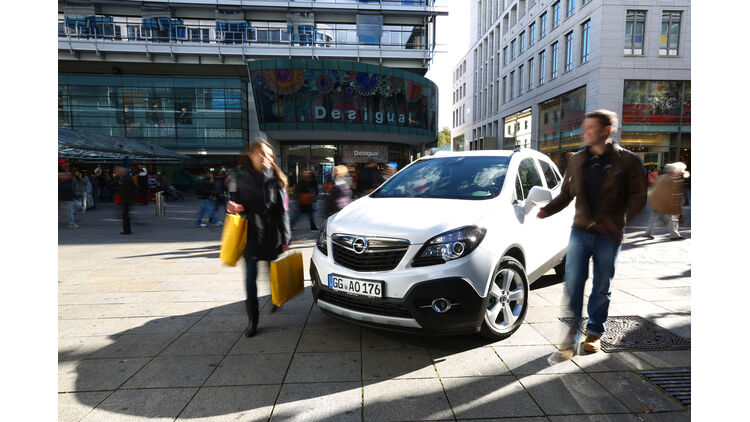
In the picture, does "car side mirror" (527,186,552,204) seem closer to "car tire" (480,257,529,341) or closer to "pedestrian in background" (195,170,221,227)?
"car tire" (480,257,529,341)

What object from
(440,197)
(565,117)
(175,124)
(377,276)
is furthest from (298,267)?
(175,124)

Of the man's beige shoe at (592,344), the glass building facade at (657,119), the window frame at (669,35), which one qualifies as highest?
the window frame at (669,35)

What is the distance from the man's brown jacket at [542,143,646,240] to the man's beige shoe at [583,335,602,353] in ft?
2.96

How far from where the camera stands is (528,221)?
385cm

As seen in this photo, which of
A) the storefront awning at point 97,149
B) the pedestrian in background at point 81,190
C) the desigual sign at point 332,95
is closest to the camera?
the storefront awning at point 97,149

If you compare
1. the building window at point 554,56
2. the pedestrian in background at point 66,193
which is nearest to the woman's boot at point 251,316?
the pedestrian in background at point 66,193

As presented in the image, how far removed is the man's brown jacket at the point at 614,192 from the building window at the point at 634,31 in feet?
85.4

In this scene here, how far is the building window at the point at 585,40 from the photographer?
25.4 m

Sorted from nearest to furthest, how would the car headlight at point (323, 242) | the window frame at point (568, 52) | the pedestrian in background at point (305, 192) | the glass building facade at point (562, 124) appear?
1. the car headlight at point (323, 242)
2. the pedestrian in background at point (305, 192)
3. the glass building facade at point (562, 124)
4. the window frame at point (568, 52)

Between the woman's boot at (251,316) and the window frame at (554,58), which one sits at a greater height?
the window frame at (554,58)

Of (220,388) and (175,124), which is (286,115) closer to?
(175,124)

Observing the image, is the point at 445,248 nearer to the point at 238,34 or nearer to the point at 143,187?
the point at 143,187

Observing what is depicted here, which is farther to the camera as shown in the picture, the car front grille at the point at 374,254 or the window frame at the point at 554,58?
the window frame at the point at 554,58

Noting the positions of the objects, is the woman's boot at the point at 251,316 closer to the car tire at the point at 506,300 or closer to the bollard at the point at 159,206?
the car tire at the point at 506,300
